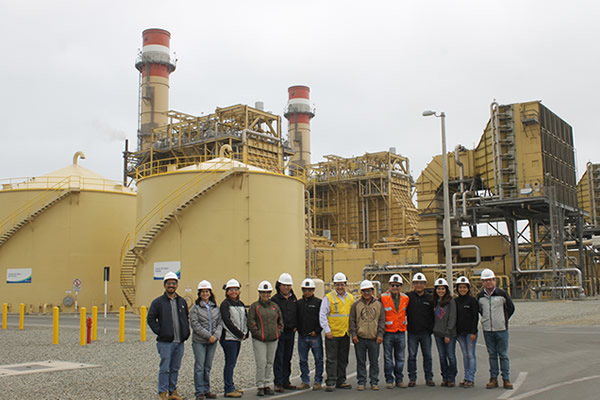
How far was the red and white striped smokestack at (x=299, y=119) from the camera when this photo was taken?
73375 millimetres

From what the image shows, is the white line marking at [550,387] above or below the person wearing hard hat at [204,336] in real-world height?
below

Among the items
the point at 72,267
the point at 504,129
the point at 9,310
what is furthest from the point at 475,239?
the point at 9,310

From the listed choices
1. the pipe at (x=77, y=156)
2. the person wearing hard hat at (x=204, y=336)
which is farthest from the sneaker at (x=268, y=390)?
the pipe at (x=77, y=156)

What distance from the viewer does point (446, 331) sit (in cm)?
1002

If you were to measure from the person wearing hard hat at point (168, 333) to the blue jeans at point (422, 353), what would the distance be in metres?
3.68

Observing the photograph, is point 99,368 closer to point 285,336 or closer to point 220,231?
point 285,336

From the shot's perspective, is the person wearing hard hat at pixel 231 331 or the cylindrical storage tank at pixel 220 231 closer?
the person wearing hard hat at pixel 231 331

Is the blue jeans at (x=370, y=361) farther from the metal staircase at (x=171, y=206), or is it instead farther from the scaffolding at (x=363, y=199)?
the scaffolding at (x=363, y=199)

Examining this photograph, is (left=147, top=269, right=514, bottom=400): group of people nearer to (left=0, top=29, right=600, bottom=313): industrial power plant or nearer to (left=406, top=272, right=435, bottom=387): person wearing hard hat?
(left=406, top=272, right=435, bottom=387): person wearing hard hat

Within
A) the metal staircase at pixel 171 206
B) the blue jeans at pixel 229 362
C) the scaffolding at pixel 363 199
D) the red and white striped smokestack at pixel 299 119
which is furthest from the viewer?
the red and white striped smokestack at pixel 299 119

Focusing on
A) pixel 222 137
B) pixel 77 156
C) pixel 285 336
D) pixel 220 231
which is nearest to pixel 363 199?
pixel 222 137

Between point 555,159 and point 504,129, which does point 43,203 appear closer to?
point 504,129

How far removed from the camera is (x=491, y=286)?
10.1 meters

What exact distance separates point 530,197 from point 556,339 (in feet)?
76.4
